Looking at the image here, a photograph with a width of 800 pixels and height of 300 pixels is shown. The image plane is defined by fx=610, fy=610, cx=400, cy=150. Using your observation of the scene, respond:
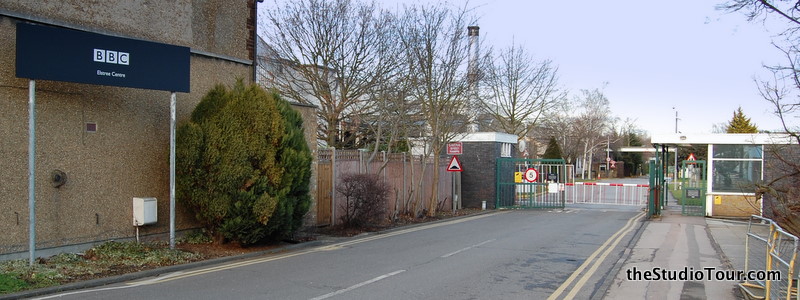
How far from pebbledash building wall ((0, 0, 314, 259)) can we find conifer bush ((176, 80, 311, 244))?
742 millimetres

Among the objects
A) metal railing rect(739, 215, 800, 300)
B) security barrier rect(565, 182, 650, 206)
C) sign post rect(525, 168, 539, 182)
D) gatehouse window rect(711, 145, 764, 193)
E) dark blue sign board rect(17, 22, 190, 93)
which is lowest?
security barrier rect(565, 182, 650, 206)

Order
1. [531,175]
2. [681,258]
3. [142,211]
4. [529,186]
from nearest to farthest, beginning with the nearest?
[142,211], [681,258], [531,175], [529,186]

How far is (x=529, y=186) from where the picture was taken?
28422mm

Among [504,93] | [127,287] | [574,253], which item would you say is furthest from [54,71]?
[504,93]

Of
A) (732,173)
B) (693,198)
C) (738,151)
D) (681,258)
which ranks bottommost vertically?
(681,258)

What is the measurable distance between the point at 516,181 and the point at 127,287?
2220 centimetres

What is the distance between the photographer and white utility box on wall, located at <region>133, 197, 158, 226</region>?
11.8m

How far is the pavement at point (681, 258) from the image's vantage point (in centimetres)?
910

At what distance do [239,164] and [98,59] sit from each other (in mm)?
3111

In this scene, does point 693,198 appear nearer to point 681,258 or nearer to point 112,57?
point 681,258

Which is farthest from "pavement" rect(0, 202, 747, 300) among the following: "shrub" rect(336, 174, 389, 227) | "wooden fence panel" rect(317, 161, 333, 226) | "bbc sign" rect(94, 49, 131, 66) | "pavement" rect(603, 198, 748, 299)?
"bbc sign" rect(94, 49, 131, 66)

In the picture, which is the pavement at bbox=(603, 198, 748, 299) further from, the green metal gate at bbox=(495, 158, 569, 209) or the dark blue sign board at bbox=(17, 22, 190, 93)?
the dark blue sign board at bbox=(17, 22, 190, 93)

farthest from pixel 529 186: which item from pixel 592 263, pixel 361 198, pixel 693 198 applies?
pixel 592 263

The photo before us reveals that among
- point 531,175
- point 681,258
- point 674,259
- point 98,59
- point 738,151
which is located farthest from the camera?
point 531,175
